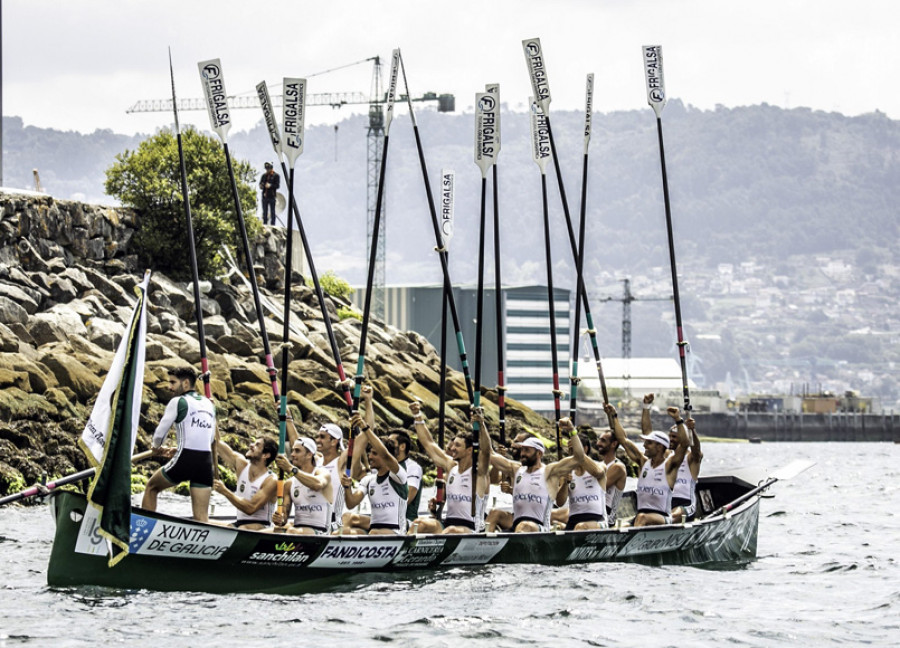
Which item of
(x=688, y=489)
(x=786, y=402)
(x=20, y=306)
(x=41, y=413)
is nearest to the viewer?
(x=688, y=489)

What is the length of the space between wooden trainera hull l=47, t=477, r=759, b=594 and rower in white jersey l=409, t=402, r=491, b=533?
0.93 m

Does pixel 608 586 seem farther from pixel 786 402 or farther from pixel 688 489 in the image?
pixel 786 402

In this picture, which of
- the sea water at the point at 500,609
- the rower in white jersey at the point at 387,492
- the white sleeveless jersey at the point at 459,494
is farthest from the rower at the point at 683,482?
the rower in white jersey at the point at 387,492

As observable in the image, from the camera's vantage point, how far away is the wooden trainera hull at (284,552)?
1698 cm

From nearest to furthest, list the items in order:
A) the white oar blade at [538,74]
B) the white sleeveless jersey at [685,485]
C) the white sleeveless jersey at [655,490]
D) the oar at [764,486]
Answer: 1. the white sleeveless jersey at [655,490]
2. the white sleeveless jersey at [685,485]
3. the oar at [764,486]
4. the white oar blade at [538,74]

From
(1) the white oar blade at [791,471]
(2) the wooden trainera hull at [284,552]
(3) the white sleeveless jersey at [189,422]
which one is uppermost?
(3) the white sleeveless jersey at [189,422]

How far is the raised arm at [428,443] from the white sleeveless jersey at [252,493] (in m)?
2.52

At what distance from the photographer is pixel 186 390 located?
1769 centimetres

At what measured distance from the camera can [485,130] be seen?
26.5m

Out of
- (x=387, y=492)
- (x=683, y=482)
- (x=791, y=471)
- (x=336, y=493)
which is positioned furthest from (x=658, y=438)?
(x=791, y=471)

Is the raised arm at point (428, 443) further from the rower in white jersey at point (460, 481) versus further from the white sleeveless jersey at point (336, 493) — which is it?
the white sleeveless jersey at point (336, 493)

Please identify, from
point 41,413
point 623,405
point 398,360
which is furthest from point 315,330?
point 623,405

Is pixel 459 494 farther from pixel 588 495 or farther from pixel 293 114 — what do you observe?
pixel 293 114

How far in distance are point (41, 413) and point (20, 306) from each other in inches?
365
